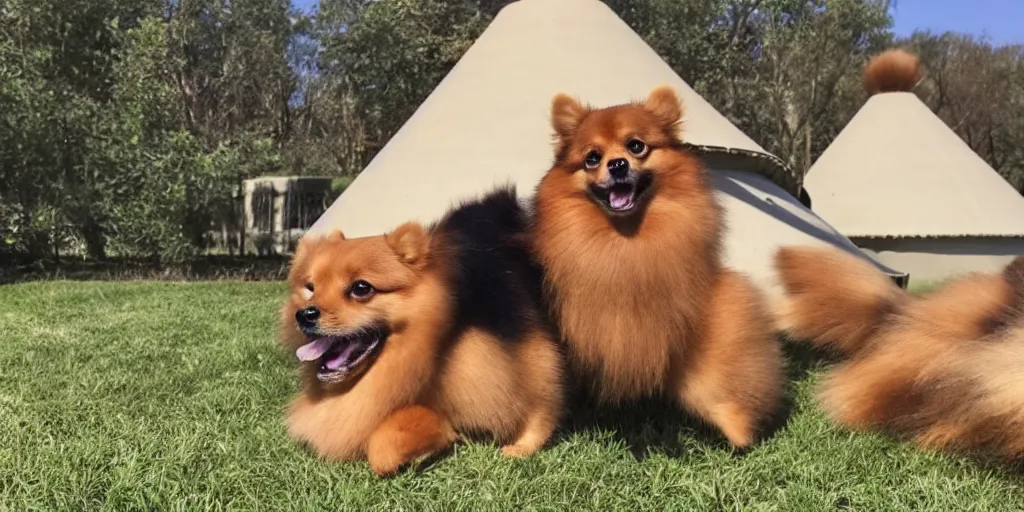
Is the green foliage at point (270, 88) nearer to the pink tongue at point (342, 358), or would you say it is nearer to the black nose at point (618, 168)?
the pink tongue at point (342, 358)

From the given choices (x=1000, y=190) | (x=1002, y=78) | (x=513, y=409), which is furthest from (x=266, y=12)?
(x=1002, y=78)

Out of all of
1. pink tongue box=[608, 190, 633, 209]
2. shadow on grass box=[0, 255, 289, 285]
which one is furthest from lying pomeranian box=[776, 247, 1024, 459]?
shadow on grass box=[0, 255, 289, 285]

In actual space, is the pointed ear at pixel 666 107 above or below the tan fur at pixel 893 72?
below

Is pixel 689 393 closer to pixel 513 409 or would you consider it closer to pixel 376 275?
pixel 513 409

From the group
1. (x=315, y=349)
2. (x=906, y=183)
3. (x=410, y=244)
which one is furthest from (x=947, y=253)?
(x=315, y=349)

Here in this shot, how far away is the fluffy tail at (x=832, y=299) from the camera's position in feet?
10.9

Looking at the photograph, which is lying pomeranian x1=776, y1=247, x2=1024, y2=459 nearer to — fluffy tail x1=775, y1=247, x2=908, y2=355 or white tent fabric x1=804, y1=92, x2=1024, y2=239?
fluffy tail x1=775, y1=247, x2=908, y2=355

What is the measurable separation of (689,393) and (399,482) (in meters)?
1.16

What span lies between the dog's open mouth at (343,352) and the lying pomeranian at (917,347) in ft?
6.59

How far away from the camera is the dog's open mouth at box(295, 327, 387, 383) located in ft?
8.43

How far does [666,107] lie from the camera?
2701mm

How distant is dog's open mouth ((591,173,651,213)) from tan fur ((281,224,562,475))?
1.93 feet

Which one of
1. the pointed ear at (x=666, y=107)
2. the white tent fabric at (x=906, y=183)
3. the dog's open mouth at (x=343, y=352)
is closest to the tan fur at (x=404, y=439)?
the dog's open mouth at (x=343, y=352)

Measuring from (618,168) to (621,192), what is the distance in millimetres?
89
